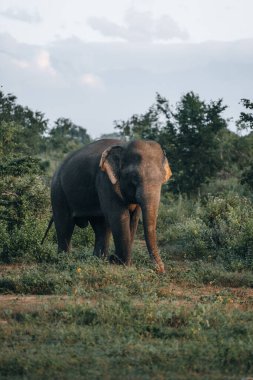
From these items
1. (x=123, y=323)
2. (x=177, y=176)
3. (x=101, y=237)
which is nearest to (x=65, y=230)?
(x=101, y=237)

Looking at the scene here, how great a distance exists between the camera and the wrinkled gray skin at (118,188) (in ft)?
35.7

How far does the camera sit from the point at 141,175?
36.0 feet

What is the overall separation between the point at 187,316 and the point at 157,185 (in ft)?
11.3

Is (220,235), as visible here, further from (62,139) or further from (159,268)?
(62,139)

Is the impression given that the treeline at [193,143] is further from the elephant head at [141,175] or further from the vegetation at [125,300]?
the elephant head at [141,175]

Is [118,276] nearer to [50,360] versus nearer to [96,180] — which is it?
[96,180]

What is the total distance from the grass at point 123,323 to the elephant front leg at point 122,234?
45 centimetres

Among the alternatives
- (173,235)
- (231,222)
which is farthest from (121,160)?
(173,235)

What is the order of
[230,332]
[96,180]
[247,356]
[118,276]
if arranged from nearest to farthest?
[247,356], [230,332], [118,276], [96,180]

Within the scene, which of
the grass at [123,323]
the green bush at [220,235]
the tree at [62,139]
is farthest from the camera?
the tree at [62,139]

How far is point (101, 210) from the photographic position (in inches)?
479

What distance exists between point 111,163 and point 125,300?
3457mm

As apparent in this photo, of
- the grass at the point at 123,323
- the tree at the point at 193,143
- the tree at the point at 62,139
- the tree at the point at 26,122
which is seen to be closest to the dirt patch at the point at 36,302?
the grass at the point at 123,323

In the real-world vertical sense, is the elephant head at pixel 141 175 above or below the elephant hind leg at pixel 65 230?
above
